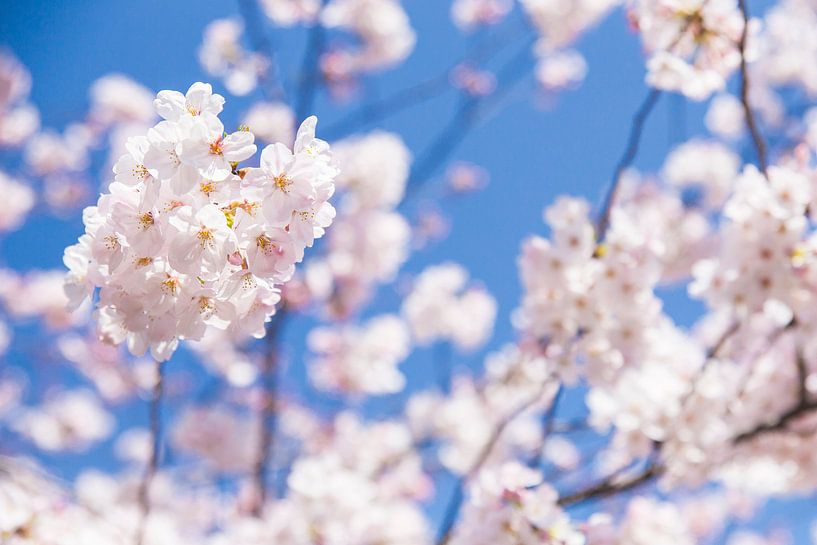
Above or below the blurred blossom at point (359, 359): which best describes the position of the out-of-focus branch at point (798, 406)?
below

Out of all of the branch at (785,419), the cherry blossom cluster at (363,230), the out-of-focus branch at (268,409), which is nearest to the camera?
the branch at (785,419)

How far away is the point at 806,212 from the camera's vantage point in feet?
8.20

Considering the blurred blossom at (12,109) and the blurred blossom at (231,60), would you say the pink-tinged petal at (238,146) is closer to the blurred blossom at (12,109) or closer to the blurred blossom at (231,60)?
the blurred blossom at (231,60)

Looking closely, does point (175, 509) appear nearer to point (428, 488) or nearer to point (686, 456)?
point (428, 488)

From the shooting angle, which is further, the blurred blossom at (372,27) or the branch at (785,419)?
the blurred blossom at (372,27)

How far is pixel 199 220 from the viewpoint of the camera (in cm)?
126

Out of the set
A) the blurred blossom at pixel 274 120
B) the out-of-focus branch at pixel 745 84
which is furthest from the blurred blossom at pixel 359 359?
the out-of-focus branch at pixel 745 84

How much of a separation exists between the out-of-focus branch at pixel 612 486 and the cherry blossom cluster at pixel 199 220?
166cm

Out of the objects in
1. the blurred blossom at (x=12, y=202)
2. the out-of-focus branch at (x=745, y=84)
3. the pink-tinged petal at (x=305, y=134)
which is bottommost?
the pink-tinged petal at (x=305, y=134)

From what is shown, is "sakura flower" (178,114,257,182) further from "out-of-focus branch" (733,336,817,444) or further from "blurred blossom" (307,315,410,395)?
"blurred blossom" (307,315,410,395)

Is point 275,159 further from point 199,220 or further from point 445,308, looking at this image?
point 445,308

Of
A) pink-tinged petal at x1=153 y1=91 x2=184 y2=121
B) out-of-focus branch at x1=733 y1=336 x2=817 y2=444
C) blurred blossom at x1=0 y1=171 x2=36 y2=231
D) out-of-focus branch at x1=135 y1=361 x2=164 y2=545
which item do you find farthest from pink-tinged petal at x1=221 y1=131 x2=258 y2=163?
blurred blossom at x1=0 y1=171 x2=36 y2=231

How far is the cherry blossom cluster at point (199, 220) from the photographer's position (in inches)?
50.1

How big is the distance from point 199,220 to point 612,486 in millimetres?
2112
